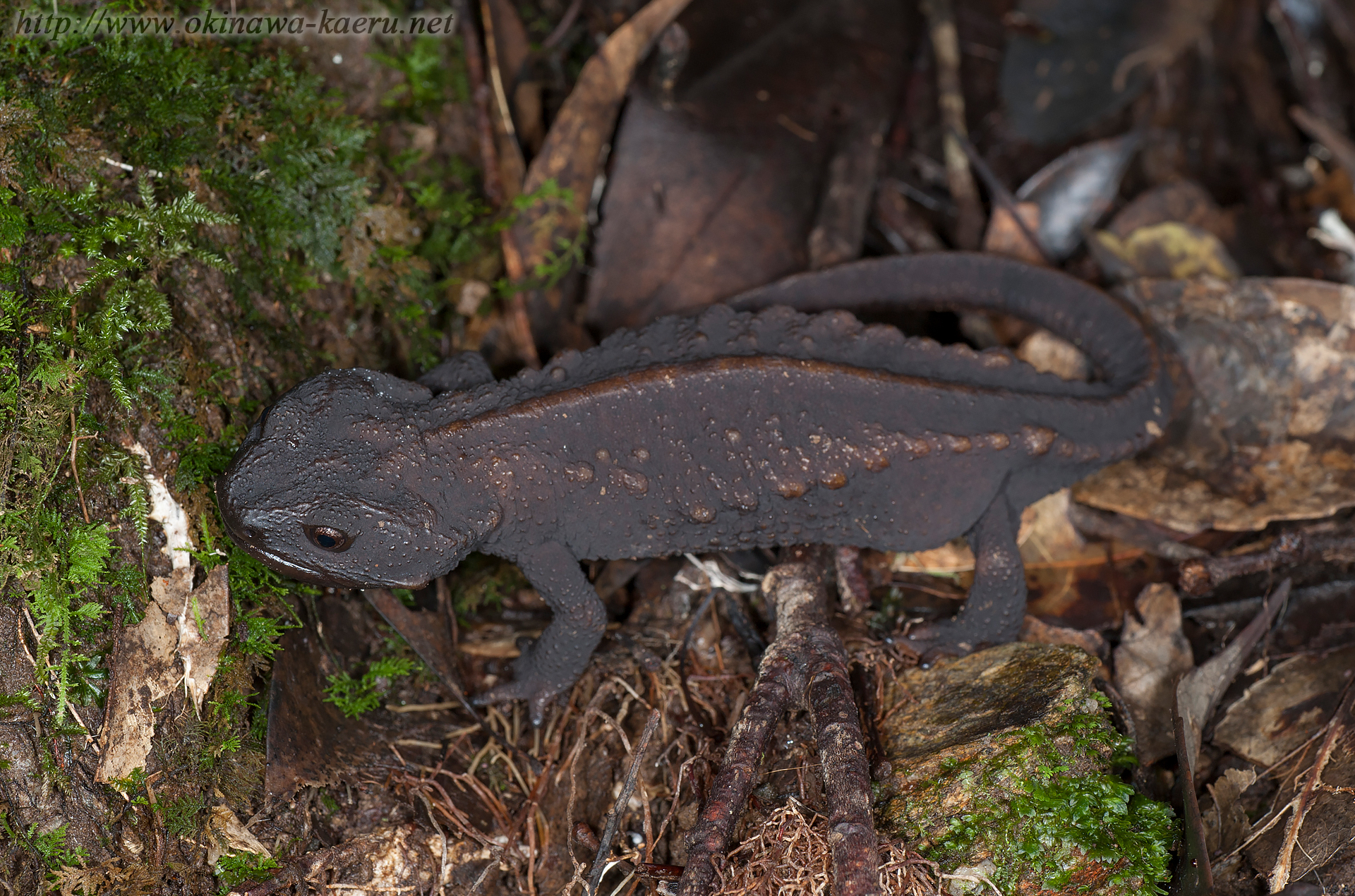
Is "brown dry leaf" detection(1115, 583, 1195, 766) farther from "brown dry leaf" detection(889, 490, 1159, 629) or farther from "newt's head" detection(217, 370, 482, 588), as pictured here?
"newt's head" detection(217, 370, 482, 588)

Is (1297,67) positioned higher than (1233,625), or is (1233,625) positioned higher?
(1297,67)

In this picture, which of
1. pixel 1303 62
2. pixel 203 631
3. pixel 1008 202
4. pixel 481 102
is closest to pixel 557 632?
pixel 203 631

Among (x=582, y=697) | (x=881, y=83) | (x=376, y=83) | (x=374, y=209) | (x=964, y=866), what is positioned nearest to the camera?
(x=964, y=866)

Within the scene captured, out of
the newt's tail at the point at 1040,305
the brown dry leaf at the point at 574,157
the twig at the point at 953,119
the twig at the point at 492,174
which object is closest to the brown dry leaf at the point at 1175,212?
the twig at the point at 953,119

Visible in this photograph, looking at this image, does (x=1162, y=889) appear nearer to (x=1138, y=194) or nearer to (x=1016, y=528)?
(x=1016, y=528)

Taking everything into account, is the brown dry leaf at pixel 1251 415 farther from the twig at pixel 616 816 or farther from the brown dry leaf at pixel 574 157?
the brown dry leaf at pixel 574 157

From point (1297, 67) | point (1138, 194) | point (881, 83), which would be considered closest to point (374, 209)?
point (881, 83)
